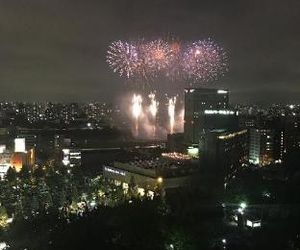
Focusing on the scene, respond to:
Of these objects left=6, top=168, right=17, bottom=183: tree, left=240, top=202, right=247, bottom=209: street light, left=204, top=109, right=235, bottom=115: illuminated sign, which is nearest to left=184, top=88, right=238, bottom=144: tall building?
left=204, top=109, right=235, bottom=115: illuminated sign

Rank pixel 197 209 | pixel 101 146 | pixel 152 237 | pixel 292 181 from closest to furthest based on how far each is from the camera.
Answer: pixel 152 237, pixel 197 209, pixel 292 181, pixel 101 146

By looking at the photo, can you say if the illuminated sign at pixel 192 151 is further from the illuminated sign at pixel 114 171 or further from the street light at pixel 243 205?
the street light at pixel 243 205

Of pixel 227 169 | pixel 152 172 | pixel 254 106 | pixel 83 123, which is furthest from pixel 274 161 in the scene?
pixel 254 106

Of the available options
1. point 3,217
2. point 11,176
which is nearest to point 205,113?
point 11,176

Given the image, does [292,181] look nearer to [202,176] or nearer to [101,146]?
[202,176]

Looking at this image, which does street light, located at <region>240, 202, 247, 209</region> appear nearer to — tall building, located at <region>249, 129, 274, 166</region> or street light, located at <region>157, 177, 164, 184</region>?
street light, located at <region>157, 177, 164, 184</region>

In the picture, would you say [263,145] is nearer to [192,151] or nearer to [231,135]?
[231,135]

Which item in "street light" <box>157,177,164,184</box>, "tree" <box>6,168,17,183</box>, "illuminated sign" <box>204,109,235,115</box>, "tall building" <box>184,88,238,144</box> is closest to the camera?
"tree" <box>6,168,17,183</box>

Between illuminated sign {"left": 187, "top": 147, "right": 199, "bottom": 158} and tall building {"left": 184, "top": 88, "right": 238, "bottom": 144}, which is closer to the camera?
Answer: illuminated sign {"left": 187, "top": 147, "right": 199, "bottom": 158}

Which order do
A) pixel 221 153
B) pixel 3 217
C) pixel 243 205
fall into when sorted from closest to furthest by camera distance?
pixel 3 217 → pixel 243 205 → pixel 221 153
